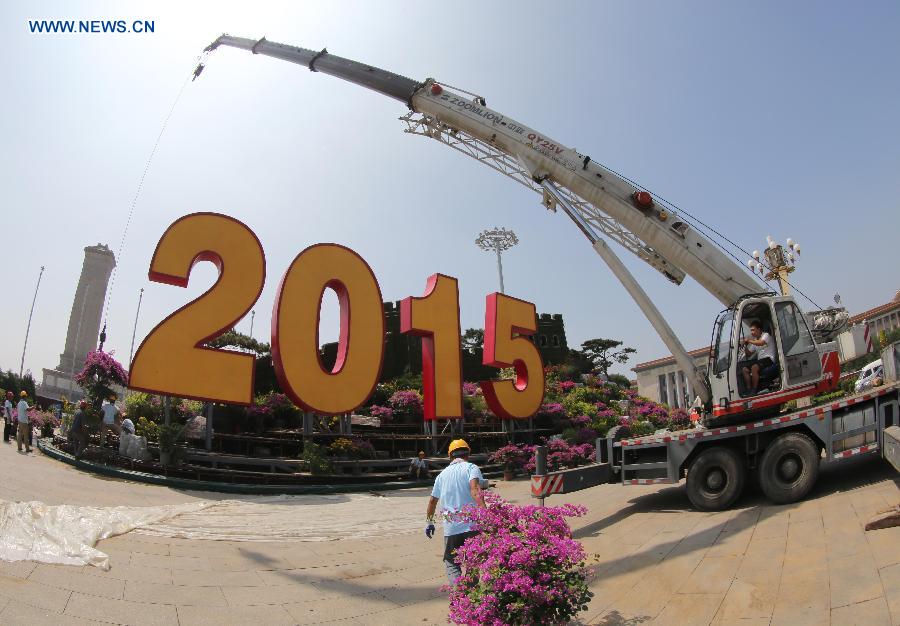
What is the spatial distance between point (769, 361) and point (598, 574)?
523 cm

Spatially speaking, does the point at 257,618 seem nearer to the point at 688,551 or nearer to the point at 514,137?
the point at 688,551

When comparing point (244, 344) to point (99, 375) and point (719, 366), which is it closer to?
point (99, 375)

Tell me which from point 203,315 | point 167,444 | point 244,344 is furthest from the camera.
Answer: point 244,344

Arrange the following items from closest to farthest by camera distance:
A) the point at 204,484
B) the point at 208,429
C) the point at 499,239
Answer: the point at 204,484 < the point at 208,429 < the point at 499,239

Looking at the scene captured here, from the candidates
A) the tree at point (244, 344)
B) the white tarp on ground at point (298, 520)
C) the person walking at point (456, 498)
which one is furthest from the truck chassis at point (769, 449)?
the tree at point (244, 344)

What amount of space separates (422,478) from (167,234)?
945cm

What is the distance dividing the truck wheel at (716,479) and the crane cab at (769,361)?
79cm

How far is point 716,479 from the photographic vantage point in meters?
9.30

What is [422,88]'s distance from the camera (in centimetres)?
1535

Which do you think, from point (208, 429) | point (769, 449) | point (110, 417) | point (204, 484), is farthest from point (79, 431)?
point (769, 449)

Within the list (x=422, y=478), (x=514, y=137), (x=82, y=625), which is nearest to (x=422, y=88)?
(x=514, y=137)

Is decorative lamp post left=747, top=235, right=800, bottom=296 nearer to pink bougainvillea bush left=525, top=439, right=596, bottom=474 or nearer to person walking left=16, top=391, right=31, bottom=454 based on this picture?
pink bougainvillea bush left=525, top=439, right=596, bottom=474

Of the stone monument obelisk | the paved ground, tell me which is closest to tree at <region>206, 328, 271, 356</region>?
the paved ground

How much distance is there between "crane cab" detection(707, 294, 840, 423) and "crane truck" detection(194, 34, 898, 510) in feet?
0.06
